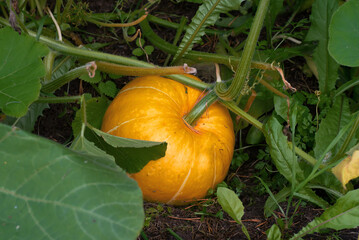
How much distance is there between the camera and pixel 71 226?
0.92 m

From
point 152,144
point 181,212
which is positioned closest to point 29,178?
point 152,144

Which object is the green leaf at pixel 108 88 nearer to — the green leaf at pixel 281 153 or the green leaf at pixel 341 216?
the green leaf at pixel 281 153

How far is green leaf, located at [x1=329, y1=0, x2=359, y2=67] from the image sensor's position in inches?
62.9

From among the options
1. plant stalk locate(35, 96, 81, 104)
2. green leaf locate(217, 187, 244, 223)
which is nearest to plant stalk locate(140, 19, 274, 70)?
green leaf locate(217, 187, 244, 223)

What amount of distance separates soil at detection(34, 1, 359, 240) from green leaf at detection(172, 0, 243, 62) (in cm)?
42

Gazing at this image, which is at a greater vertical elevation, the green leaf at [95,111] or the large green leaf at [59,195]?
the large green leaf at [59,195]

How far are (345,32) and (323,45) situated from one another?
0.45m

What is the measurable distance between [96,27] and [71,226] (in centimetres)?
156

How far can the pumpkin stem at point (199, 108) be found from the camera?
1802 mm

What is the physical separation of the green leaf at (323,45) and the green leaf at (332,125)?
0.43 feet

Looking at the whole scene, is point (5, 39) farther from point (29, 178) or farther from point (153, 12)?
point (153, 12)

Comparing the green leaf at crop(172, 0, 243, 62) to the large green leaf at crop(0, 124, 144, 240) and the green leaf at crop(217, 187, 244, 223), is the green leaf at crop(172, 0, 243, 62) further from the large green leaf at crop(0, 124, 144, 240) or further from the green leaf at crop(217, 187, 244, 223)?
the large green leaf at crop(0, 124, 144, 240)

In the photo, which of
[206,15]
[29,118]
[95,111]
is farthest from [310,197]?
[29,118]

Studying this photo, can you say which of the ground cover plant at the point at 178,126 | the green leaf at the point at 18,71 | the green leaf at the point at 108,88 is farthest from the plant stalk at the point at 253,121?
the green leaf at the point at 18,71
